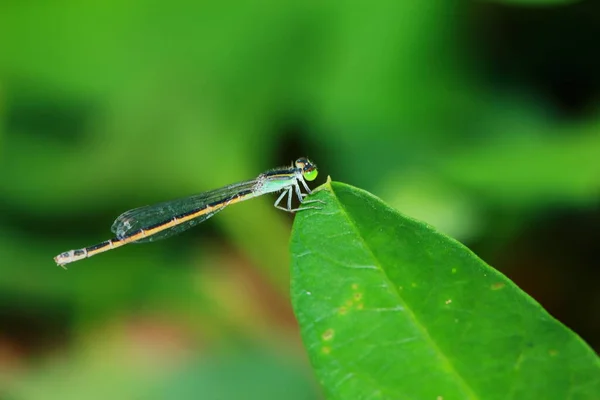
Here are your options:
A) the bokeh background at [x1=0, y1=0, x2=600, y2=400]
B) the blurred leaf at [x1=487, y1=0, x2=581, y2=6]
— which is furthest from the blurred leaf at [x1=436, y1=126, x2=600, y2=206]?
the blurred leaf at [x1=487, y1=0, x2=581, y2=6]

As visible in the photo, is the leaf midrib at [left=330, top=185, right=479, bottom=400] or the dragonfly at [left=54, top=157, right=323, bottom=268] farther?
the dragonfly at [left=54, top=157, right=323, bottom=268]

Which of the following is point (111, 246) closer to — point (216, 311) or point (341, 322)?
point (216, 311)

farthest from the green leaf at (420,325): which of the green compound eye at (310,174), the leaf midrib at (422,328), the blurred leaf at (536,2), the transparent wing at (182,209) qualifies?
the blurred leaf at (536,2)

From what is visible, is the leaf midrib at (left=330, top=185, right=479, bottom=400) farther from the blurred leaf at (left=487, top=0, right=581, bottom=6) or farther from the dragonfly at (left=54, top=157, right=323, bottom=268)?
the blurred leaf at (left=487, top=0, right=581, bottom=6)

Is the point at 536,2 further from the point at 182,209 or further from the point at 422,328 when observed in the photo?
the point at 422,328

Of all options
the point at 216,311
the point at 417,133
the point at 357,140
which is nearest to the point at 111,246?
the point at 216,311

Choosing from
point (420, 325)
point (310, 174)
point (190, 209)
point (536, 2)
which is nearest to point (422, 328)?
point (420, 325)
